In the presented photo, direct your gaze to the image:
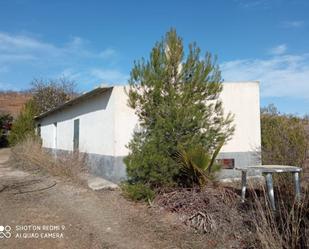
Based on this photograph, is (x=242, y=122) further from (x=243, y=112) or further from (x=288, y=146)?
(x=288, y=146)

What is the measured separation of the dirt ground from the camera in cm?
561

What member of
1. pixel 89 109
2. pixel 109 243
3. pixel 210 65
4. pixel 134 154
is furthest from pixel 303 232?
pixel 89 109

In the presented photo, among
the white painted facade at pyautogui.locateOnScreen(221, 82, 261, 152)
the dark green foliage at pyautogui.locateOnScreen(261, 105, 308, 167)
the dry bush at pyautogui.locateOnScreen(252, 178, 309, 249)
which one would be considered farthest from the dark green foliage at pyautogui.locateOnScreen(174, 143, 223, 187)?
the white painted facade at pyautogui.locateOnScreen(221, 82, 261, 152)

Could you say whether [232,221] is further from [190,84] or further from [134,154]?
[190,84]

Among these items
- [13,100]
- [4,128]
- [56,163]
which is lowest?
[56,163]

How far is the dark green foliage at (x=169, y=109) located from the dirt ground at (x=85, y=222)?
1.00m

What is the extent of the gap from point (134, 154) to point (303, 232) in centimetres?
463

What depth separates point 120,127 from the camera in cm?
1041

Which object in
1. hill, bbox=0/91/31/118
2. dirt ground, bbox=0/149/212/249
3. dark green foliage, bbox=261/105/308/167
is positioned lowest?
dirt ground, bbox=0/149/212/249

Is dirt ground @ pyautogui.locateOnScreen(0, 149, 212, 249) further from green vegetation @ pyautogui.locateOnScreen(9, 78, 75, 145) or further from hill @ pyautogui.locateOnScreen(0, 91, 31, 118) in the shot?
hill @ pyautogui.locateOnScreen(0, 91, 31, 118)

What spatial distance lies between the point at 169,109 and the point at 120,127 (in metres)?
2.53

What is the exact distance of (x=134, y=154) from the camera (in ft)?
27.5

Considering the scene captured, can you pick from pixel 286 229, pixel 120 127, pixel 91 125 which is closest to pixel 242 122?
pixel 120 127

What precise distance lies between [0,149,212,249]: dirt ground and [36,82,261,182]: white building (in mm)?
1573
